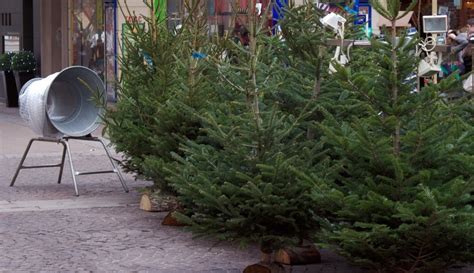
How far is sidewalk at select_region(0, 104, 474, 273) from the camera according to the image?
25.4 ft

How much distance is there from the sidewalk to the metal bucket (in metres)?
0.74

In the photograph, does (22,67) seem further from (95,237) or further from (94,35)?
(95,237)

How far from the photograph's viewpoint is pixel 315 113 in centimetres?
748

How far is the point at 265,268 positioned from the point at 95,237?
7.75 feet

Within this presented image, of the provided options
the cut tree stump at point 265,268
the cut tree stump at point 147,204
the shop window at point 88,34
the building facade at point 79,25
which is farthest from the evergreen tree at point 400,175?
the shop window at point 88,34

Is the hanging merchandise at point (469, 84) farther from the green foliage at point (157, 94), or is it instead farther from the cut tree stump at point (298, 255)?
the green foliage at point (157, 94)

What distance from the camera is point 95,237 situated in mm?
8867

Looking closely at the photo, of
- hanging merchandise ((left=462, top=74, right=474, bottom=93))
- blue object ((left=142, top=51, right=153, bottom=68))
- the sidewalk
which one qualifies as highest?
blue object ((left=142, top=51, right=153, bottom=68))

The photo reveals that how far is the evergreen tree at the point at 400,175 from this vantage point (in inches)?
234

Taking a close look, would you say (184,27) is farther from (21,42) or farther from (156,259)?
(21,42)

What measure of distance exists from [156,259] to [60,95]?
188 inches

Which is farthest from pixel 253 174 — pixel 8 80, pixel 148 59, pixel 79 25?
pixel 79 25

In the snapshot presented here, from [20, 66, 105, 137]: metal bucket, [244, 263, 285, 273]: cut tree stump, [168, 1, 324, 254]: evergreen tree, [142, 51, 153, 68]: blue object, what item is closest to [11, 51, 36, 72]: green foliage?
[20, 66, 105, 137]: metal bucket

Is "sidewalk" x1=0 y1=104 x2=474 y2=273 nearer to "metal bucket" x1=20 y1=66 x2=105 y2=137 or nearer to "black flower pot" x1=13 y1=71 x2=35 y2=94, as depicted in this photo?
"metal bucket" x1=20 y1=66 x2=105 y2=137
